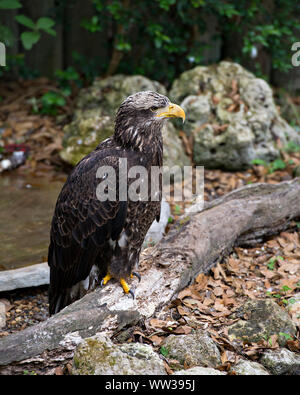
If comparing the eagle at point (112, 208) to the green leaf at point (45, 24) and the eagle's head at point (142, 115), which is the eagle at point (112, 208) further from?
the green leaf at point (45, 24)

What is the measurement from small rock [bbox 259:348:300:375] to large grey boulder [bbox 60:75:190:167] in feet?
11.0

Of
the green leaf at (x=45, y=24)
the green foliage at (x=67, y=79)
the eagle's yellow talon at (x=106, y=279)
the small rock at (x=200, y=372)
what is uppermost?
the green leaf at (x=45, y=24)

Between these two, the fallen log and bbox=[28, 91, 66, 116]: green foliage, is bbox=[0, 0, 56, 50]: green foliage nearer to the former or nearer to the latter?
bbox=[28, 91, 66, 116]: green foliage

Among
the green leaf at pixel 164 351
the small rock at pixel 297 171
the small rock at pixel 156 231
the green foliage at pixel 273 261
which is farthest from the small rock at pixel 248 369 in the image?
the small rock at pixel 297 171

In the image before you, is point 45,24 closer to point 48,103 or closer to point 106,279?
point 48,103

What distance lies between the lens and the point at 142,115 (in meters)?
3.37

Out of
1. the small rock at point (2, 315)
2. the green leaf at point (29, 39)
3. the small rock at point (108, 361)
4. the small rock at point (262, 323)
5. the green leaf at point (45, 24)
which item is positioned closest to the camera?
the small rock at point (108, 361)

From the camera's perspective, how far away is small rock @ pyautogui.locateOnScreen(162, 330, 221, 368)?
2963mm

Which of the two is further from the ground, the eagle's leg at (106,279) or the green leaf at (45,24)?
the green leaf at (45,24)

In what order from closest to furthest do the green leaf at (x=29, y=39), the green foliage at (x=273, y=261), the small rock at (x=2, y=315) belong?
the small rock at (x=2, y=315)
the green foliage at (x=273, y=261)
the green leaf at (x=29, y=39)

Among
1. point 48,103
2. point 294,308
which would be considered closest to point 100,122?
point 48,103

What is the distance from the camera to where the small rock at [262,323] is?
10.6 ft

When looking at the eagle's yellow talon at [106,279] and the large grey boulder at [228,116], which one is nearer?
the eagle's yellow talon at [106,279]
